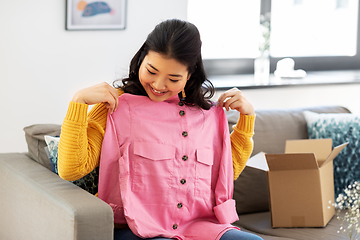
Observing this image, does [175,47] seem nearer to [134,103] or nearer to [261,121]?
[134,103]

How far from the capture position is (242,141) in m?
1.75

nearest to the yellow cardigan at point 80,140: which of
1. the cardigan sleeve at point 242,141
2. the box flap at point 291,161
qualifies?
the cardigan sleeve at point 242,141

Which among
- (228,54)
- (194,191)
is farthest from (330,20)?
(194,191)

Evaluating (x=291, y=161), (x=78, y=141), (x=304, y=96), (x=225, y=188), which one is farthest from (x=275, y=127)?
(x=78, y=141)

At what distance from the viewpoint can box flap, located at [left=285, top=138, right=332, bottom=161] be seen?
211 cm

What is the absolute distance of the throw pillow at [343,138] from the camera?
2270 millimetres

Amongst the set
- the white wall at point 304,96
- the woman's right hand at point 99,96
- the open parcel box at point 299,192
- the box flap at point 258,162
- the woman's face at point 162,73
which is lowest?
the open parcel box at point 299,192

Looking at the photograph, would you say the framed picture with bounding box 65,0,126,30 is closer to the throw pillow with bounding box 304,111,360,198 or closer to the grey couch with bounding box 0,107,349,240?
the grey couch with bounding box 0,107,349,240

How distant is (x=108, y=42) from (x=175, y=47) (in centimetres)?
123

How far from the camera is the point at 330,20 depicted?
12.0ft

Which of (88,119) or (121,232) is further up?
(88,119)

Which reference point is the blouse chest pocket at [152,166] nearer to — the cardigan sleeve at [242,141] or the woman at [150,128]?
the woman at [150,128]

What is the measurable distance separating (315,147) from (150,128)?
911mm

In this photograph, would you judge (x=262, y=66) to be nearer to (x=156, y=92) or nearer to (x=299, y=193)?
(x=299, y=193)
